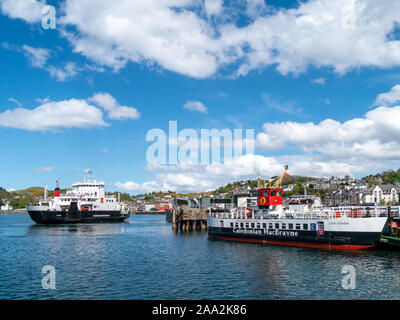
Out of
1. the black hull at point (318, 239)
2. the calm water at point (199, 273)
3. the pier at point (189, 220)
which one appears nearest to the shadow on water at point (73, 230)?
the pier at point (189, 220)

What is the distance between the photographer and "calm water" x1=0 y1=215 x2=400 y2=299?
2627 centimetres

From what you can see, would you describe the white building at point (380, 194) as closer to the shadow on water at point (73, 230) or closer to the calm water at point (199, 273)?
the shadow on water at point (73, 230)

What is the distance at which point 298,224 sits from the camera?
48.8m

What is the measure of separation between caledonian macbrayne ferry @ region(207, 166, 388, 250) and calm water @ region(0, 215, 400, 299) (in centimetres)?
222

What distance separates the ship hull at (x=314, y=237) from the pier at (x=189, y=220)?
26986mm

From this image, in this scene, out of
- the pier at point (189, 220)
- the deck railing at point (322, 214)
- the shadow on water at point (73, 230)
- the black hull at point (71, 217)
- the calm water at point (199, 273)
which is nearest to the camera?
the calm water at point (199, 273)

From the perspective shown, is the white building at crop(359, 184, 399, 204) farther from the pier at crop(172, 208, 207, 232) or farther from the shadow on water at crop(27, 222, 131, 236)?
the shadow on water at crop(27, 222, 131, 236)

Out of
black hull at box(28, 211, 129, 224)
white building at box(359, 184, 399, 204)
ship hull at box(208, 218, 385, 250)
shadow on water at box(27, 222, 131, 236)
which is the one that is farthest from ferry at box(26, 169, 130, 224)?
white building at box(359, 184, 399, 204)

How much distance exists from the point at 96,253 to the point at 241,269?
23.2m

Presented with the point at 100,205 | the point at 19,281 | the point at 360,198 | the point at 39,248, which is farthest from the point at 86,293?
the point at 360,198

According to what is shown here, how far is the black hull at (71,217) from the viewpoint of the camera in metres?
108

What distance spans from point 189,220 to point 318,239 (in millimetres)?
43710
